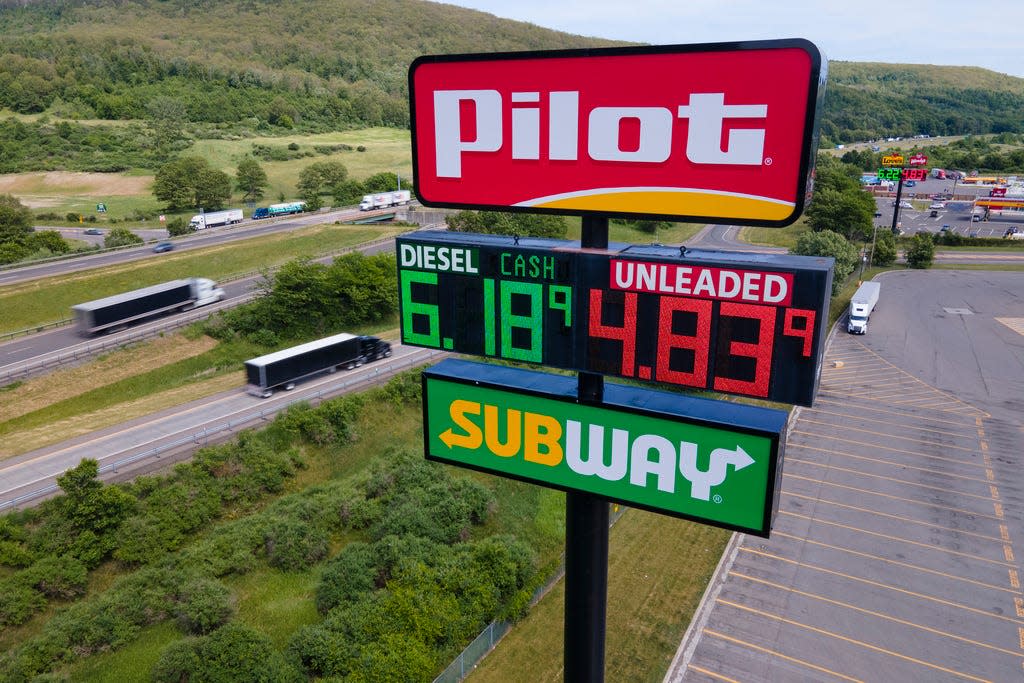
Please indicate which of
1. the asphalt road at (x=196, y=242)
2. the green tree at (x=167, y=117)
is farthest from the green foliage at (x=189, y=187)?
the green tree at (x=167, y=117)

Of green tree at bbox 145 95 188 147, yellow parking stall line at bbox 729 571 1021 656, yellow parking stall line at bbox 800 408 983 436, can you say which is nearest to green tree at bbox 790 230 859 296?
yellow parking stall line at bbox 800 408 983 436

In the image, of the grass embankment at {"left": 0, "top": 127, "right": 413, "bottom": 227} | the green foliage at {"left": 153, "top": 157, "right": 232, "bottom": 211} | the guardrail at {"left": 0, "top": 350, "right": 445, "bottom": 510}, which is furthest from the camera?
the grass embankment at {"left": 0, "top": 127, "right": 413, "bottom": 227}

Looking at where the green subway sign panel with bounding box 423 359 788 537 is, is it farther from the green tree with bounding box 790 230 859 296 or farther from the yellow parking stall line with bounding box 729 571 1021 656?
the green tree with bounding box 790 230 859 296

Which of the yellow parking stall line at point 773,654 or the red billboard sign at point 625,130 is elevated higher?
the red billboard sign at point 625,130

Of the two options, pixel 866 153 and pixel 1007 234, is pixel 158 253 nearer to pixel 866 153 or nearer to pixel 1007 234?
pixel 1007 234

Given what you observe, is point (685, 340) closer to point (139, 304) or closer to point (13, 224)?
point (139, 304)

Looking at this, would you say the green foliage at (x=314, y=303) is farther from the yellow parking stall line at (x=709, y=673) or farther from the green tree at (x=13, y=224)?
the yellow parking stall line at (x=709, y=673)

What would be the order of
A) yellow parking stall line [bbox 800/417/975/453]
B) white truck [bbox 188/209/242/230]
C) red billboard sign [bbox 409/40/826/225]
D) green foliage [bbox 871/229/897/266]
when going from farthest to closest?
white truck [bbox 188/209/242/230]
green foliage [bbox 871/229/897/266]
yellow parking stall line [bbox 800/417/975/453]
red billboard sign [bbox 409/40/826/225]
